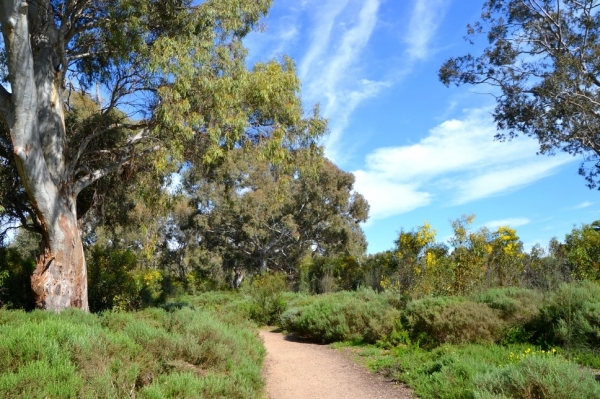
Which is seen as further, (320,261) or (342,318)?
(320,261)

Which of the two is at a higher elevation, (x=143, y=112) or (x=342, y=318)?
(x=143, y=112)

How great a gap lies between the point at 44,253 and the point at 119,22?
4.61m

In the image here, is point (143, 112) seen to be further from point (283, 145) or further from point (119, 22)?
point (283, 145)

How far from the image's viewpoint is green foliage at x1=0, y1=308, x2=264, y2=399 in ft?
10.9

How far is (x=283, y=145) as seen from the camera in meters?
9.59

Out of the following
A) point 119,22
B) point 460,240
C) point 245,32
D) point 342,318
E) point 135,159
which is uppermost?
point 245,32

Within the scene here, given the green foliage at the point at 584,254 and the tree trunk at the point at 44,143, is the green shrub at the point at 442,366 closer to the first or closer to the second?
the green foliage at the point at 584,254

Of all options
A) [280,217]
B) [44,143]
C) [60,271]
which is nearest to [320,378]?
[60,271]

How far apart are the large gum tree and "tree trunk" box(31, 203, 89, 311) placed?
0.02m

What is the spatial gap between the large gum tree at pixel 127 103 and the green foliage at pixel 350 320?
3.90 metres

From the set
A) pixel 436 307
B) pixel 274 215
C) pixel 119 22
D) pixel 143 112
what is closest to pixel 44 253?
pixel 143 112

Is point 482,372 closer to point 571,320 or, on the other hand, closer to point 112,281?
point 571,320

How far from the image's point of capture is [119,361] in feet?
13.3

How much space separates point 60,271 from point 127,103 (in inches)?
170
